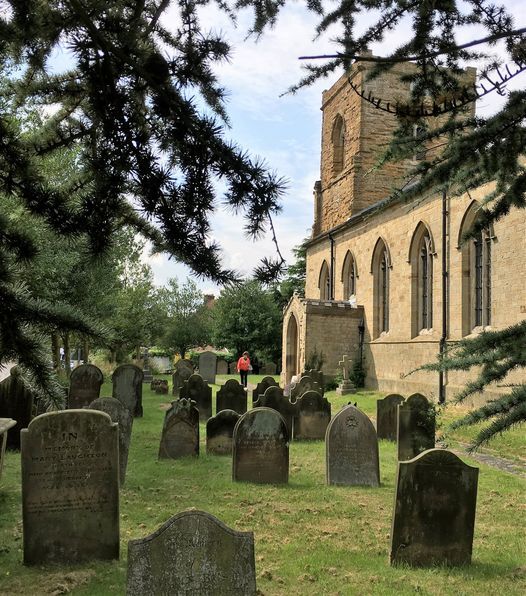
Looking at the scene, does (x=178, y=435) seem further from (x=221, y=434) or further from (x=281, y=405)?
(x=281, y=405)

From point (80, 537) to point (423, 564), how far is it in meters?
3.10

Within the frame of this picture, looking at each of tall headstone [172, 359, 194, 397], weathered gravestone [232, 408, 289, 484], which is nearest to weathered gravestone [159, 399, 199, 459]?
weathered gravestone [232, 408, 289, 484]

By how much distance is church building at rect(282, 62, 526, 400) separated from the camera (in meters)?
17.6

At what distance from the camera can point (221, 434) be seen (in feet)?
32.6

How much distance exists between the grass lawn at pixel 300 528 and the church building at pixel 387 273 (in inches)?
181

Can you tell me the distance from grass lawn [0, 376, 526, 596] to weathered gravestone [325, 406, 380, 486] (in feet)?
0.78

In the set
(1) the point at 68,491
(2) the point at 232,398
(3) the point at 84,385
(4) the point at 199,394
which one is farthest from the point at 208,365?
(1) the point at 68,491

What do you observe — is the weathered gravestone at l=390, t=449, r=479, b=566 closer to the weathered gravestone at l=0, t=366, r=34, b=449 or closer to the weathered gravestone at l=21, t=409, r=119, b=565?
the weathered gravestone at l=21, t=409, r=119, b=565

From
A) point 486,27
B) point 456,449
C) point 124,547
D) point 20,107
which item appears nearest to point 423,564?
point 124,547

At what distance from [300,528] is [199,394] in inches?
353

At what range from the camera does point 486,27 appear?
13.1ft

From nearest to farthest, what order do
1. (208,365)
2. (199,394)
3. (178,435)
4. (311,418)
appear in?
1. (178,435)
2. (311,418)
3. (199,394)
4. (208,365)

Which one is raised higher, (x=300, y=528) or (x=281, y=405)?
(x=281, y=405)

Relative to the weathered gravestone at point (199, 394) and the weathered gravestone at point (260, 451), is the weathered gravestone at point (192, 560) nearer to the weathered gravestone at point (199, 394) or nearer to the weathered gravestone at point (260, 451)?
the weathered gravestone at point (260, 451)
